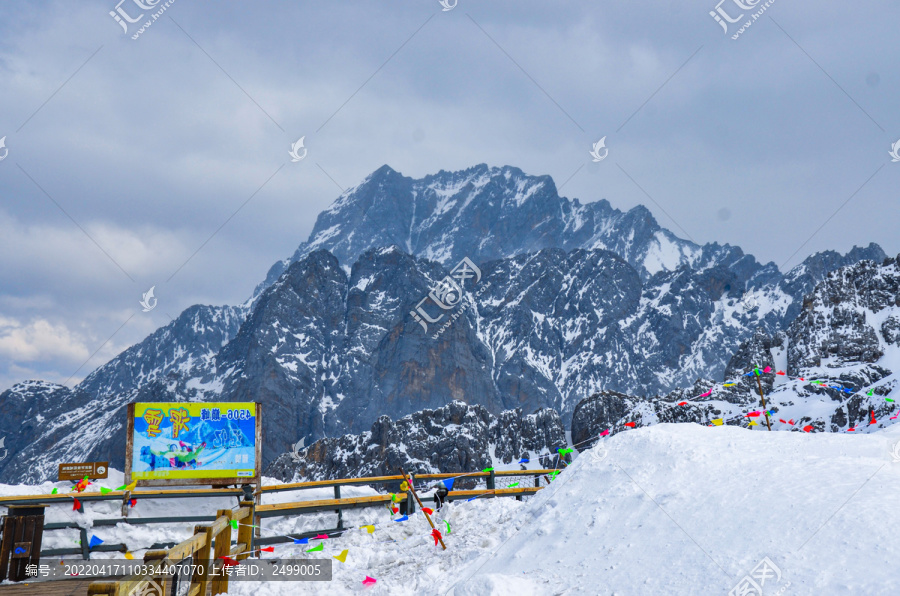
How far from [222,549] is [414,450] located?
132m

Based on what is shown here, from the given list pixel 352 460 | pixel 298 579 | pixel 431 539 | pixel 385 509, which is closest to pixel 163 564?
pixel 298 579

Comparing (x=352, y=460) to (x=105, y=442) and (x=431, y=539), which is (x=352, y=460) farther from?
(x=431, y=539)

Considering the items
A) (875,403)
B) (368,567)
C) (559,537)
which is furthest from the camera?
(875,403)

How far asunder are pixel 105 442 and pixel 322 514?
20637cm

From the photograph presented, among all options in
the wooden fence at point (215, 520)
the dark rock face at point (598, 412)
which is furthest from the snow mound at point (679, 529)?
the dark rock face at point (598, 412)

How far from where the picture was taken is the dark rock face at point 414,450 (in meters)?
135

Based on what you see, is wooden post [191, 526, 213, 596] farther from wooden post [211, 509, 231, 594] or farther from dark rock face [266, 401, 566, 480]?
dark rock face [266, 401, 566, 480]

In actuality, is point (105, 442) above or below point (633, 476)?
above

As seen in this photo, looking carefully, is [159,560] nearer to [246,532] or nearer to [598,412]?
[246,532]

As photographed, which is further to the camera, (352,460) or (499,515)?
(352,460)

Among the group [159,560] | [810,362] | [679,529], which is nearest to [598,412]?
[810,362]

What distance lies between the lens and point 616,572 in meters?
6.79

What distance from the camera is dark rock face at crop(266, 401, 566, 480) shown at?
134875 mm

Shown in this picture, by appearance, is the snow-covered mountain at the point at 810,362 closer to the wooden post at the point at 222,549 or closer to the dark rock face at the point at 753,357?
the dark rock face at the point at 753,357
